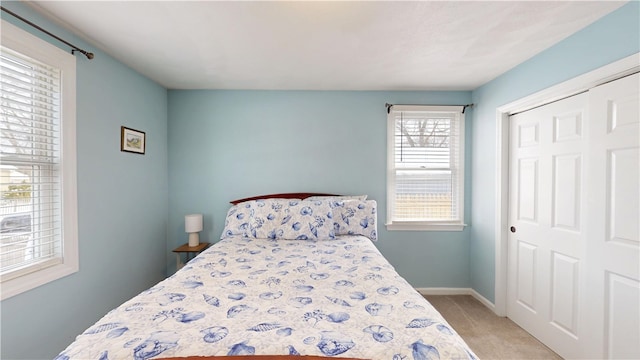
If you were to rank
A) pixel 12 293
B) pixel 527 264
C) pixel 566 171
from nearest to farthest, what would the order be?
pixel 12 293 < pixel 566 171 < pixel 527 264

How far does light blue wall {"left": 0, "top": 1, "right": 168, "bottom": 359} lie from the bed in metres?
0.98

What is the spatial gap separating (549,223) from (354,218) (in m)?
1.65

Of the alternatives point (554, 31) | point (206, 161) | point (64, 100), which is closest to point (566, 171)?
point (554, 31)

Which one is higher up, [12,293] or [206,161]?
[206,161]

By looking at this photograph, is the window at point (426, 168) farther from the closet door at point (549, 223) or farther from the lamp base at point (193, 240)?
the lamp base at point (193, 240)

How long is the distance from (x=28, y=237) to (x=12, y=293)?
346 mm

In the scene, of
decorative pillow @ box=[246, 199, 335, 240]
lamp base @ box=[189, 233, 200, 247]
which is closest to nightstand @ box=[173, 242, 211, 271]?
lamp base @ box=[189, 233, 200, 247]

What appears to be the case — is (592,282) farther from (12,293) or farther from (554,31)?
(12,293)

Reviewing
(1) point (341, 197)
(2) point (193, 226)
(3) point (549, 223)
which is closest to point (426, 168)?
(1) point (341, 197)

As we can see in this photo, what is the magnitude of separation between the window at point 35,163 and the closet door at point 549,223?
3.71m

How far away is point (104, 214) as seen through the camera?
2205 millimetres

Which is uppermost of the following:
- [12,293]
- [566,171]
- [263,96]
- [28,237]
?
[263,96]

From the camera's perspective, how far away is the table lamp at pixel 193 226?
2.88m

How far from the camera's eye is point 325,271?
5.43ft
